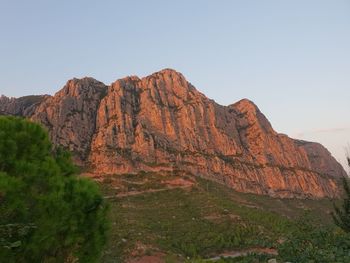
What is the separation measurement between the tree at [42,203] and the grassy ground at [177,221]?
2545 centimetres

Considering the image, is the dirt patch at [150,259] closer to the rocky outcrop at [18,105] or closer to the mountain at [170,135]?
the mountain at [170,135]

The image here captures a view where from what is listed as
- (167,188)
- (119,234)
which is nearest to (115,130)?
(167,188)

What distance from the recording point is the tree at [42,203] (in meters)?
12.1

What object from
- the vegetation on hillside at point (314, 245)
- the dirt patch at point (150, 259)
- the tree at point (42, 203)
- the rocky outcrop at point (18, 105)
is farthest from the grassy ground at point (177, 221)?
the rocky outcrop at point (18, 105)

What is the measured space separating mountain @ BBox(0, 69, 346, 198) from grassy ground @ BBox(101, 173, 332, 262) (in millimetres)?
19004

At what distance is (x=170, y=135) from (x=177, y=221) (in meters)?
69.4

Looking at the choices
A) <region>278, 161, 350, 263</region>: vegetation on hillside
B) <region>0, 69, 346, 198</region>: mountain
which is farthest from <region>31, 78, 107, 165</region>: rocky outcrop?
Result: <region>278, 161, 350, 263</region>: vegetation on hillside

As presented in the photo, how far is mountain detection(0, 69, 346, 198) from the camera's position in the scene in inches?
4970

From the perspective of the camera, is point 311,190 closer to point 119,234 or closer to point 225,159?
point 225,159

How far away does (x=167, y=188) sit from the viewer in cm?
10262

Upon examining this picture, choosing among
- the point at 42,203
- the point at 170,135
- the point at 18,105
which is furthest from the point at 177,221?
the point at 18,105

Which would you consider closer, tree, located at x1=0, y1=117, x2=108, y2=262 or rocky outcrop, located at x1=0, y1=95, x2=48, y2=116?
tree, located at x1=0, y1=117, x2=108, y2=262

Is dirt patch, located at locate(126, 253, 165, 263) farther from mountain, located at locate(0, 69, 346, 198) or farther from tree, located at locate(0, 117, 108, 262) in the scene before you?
mountain, located at locate(0, 69, 346, 198)

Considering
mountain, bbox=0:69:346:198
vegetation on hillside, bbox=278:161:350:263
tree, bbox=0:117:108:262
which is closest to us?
vegetation on hillside, bbox=278:161:350:263
